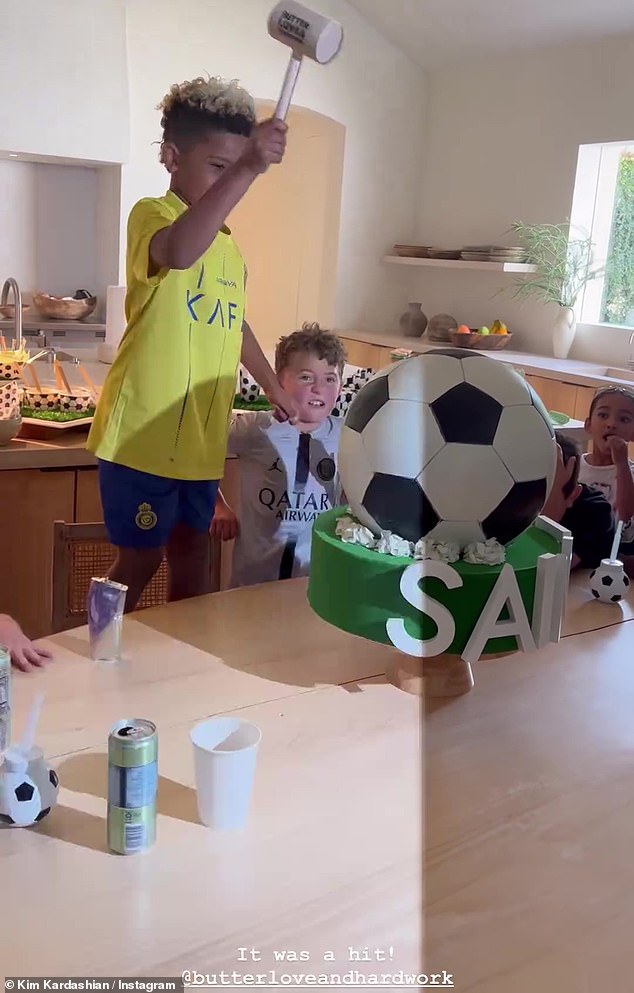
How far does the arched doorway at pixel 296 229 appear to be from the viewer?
4914 millimetres

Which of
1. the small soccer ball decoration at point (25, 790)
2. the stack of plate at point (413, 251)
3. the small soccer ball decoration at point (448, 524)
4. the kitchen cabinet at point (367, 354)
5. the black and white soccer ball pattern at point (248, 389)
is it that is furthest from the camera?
the stack of plate at point (413, 251)

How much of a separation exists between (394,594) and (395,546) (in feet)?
0.19

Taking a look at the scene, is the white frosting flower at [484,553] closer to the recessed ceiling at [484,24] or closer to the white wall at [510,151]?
the white wall at [510,151]

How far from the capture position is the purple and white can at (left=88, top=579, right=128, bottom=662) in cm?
110

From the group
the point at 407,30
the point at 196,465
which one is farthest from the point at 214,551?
the point at 407,30

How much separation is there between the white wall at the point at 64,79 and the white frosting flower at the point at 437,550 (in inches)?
139

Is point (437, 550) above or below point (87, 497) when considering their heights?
above

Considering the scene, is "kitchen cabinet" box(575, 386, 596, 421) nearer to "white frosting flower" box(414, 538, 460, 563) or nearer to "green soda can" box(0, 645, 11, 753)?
"white frosting flower" box(414, 538, 460, 563)

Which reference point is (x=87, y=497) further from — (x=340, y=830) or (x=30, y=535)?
(x=340, y=830)

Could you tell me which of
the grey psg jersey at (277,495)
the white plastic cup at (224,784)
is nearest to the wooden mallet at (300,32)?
the grey psg jersey at (277,495)

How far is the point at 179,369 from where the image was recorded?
169cm

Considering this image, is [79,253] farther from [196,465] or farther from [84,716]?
[84,716]

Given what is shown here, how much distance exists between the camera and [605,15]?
3785mm

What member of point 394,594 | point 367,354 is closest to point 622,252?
point 367,354
